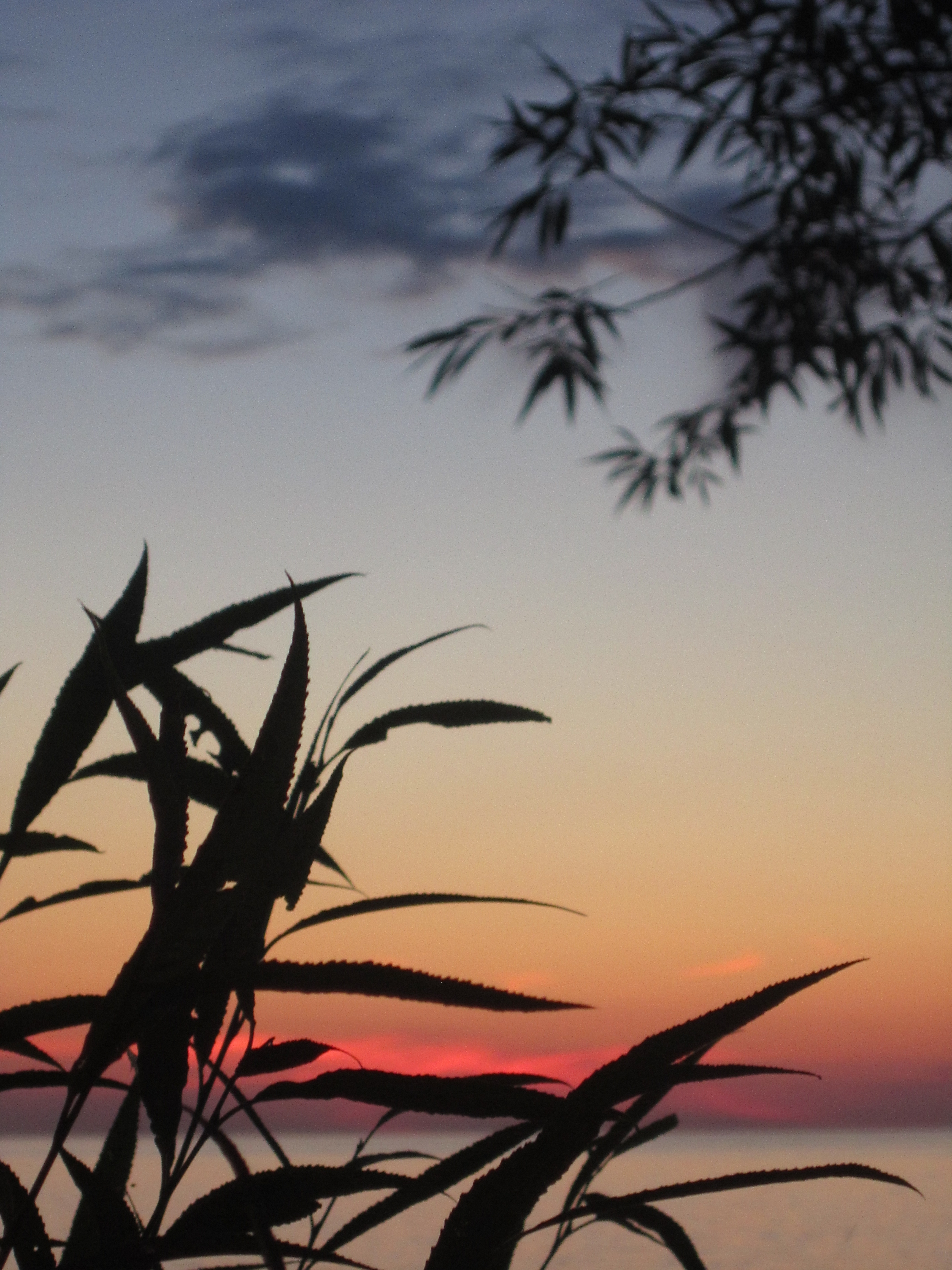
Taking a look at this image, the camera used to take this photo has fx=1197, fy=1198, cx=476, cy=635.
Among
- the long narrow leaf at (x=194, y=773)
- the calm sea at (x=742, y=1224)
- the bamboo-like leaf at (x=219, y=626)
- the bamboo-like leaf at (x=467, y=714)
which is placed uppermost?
the bamboo-like leaf at (x=219, y=626)

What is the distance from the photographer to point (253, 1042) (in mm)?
540

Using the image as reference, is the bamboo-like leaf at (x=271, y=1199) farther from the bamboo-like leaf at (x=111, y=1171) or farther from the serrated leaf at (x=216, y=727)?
the serrated leaf at (x=216, y=727)

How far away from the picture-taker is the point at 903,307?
3.94 metres

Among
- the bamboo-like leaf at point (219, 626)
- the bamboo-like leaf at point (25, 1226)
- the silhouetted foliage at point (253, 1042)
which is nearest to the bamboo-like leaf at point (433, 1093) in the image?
the silhouetted foliage at point (253, 1042)

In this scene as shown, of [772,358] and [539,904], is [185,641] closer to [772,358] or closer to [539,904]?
[539,904]

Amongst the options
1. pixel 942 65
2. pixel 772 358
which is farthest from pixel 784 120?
pixel 772 358

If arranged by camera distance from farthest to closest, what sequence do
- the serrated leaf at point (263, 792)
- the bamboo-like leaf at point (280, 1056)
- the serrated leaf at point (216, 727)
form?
1. the serrated leaf at point (216, 727)
2. the bamboo-like leaf at point (280, 1056)
3. the serrated leaf at point (263, 792)

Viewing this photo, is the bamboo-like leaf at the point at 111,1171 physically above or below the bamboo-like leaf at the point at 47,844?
below

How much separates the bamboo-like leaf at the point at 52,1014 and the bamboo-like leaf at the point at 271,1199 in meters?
0.09

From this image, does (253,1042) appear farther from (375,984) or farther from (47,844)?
(47,844)

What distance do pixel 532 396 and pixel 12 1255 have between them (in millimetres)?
3908

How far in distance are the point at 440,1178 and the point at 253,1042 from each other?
102 mm

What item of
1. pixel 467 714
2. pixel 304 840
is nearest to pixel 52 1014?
pixel 304 840

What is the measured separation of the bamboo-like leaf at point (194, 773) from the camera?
2.14 feet
